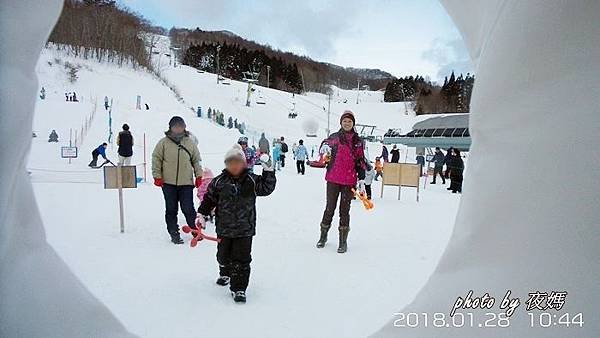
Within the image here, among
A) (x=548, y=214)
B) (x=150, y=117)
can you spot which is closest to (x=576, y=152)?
(x=548, y=214)

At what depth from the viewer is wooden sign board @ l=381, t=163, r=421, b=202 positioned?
9219 mm

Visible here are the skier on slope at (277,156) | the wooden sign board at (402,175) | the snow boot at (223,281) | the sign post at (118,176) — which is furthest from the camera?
the skier on slope at (277,156)

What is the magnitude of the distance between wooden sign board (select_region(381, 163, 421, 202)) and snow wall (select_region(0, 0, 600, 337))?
24.2ft

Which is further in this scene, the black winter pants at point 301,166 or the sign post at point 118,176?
the black winter pants at point 301,166

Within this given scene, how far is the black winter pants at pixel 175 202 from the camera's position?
469 cm

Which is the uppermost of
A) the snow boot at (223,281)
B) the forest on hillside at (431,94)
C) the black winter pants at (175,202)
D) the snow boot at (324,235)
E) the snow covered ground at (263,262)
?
the forest on hillside at (431,94)

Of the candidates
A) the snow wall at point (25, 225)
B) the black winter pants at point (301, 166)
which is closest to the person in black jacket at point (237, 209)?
the snow wall at point (25, 225)

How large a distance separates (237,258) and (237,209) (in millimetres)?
368

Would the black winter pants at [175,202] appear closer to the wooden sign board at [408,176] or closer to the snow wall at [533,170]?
the snow wall at [533,170]

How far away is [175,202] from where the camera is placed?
4719mm

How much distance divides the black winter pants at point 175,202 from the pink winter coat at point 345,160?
5.07 feet

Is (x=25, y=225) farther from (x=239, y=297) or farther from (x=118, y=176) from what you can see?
(x=118, y=176)

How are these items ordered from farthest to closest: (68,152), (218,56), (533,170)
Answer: (218,56), (68,152), (533,170)

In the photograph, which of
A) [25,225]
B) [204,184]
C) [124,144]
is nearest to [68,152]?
[124,144]
